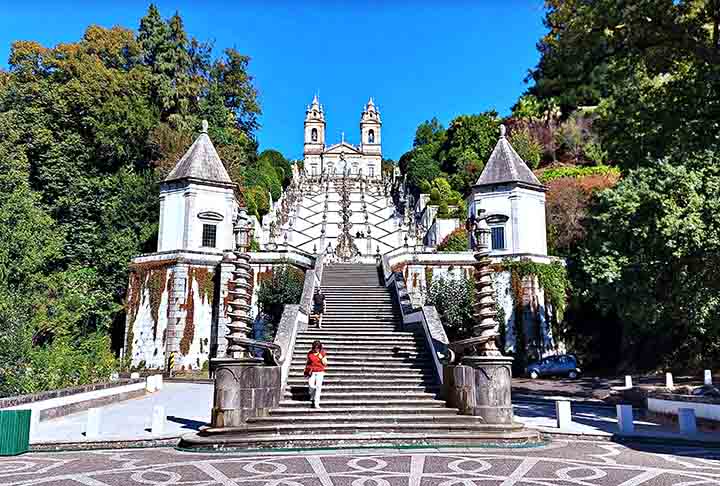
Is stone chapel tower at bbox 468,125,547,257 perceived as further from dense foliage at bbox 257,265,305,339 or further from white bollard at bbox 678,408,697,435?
white bollard at bbox 678,408,697,435

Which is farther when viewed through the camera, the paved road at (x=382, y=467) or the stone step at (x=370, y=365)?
the stone step at (x=370, y=365)

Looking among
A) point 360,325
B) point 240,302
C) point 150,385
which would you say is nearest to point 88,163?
point 150,385

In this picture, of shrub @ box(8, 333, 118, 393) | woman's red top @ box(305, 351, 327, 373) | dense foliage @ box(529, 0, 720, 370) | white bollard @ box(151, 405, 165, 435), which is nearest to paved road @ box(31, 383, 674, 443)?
white bollard @ box(151, 405, 165, 435)

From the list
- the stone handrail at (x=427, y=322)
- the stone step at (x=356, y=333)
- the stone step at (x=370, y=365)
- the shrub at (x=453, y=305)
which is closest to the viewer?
the stone handrail at (x=427, y=322)

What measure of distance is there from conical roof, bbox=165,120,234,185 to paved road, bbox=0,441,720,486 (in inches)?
843

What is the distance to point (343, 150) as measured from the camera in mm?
109938

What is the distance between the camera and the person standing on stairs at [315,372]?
12.7 metres

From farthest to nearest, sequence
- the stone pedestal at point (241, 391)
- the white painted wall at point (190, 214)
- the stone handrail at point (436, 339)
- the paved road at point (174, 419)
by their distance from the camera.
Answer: the white painted wall at point (190, 214), the stone handrail at point (436, 339), the paved road at point (174, 419), the stone pedestal at point (241, 391)

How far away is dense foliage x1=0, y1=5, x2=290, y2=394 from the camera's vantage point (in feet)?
94.7

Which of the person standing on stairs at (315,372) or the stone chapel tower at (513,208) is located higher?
the stone chapel tower at (513,208)

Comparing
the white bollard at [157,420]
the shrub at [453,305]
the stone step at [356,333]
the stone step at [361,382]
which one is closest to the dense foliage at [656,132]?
the stone step at [356,333]

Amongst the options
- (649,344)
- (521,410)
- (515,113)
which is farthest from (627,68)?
(515,113)

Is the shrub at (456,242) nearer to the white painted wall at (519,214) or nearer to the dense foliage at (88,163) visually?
the white painted wall at (519,214)

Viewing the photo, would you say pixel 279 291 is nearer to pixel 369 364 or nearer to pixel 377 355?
pixel 377 355
